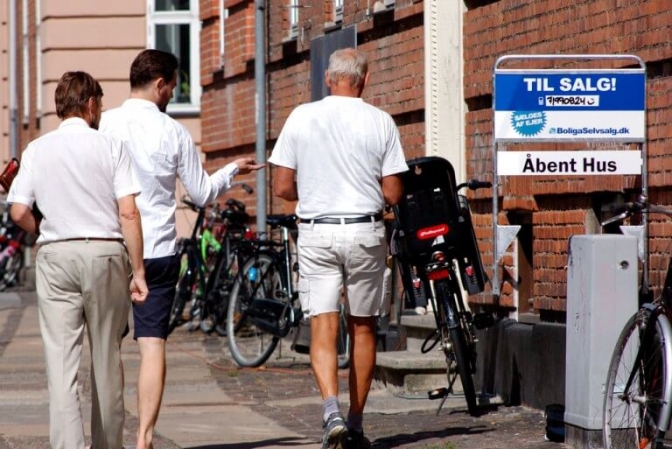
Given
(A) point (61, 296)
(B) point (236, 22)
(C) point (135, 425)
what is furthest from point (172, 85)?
(B) point (236, 22)

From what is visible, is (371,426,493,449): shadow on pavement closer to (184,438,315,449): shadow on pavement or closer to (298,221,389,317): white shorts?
(184,438,315,449): shadow on pavement

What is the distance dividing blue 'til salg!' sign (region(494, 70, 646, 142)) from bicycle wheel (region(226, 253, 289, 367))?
4.39m

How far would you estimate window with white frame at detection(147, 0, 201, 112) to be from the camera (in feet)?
78.7

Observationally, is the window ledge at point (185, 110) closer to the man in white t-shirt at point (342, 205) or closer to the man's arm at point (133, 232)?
the man in white t-shirt at point (342, 205)

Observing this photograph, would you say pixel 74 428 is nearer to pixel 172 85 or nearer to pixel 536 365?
pixel 172 85

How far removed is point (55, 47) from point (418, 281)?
15519mm

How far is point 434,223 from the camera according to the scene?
31.6ft

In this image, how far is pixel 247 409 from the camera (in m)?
10.4

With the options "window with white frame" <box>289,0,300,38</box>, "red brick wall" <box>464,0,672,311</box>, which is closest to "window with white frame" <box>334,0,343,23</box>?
"window with white frame" <box>289,0,300,38</box>

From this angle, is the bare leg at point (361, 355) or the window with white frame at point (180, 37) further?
the window with white frame at point (180, 37)

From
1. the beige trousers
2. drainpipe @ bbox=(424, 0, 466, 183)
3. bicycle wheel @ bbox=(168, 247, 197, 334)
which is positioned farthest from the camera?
bicycle wheel @ bbox=(168, 247, 197, 334)

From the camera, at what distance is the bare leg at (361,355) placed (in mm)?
8211

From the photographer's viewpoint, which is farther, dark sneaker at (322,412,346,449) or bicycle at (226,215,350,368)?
bicycle at (226,215,350,368)

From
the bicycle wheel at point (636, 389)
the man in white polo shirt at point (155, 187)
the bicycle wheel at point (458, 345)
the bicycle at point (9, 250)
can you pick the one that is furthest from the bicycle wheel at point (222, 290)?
the bicycle at point (9, 250)
